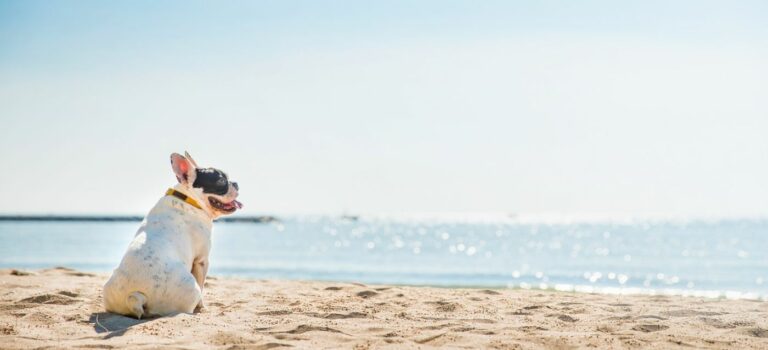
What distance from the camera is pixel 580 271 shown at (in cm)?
3016

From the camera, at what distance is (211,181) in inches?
298

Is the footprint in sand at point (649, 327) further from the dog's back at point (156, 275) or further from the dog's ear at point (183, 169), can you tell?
the dog's ear at point (183, 169)

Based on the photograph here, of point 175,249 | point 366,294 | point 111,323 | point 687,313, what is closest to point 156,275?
point 175,249

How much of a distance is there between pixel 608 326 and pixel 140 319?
397 centimetres

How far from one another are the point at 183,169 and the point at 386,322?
7.81 feet

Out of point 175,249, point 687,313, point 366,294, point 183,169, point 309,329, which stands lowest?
point 309,329

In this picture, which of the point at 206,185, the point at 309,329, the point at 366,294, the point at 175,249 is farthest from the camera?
the point at 366,294

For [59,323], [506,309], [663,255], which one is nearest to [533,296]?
[506,309]

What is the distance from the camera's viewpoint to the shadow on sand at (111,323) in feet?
20.3

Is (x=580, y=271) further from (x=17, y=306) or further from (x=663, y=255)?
(x=17, y=306)

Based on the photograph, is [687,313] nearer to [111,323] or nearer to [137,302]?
[137,302]

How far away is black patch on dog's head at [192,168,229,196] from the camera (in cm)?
753

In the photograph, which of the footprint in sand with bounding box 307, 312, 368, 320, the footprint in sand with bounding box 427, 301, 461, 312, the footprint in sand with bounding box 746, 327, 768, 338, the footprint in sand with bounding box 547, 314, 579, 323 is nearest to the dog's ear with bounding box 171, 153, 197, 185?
the footprint in sand with bounding box 307, 312, 368, 320

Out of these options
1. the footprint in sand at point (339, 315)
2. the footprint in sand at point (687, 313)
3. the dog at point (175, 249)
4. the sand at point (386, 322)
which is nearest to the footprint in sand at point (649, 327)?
the sand at point (386, 322)
